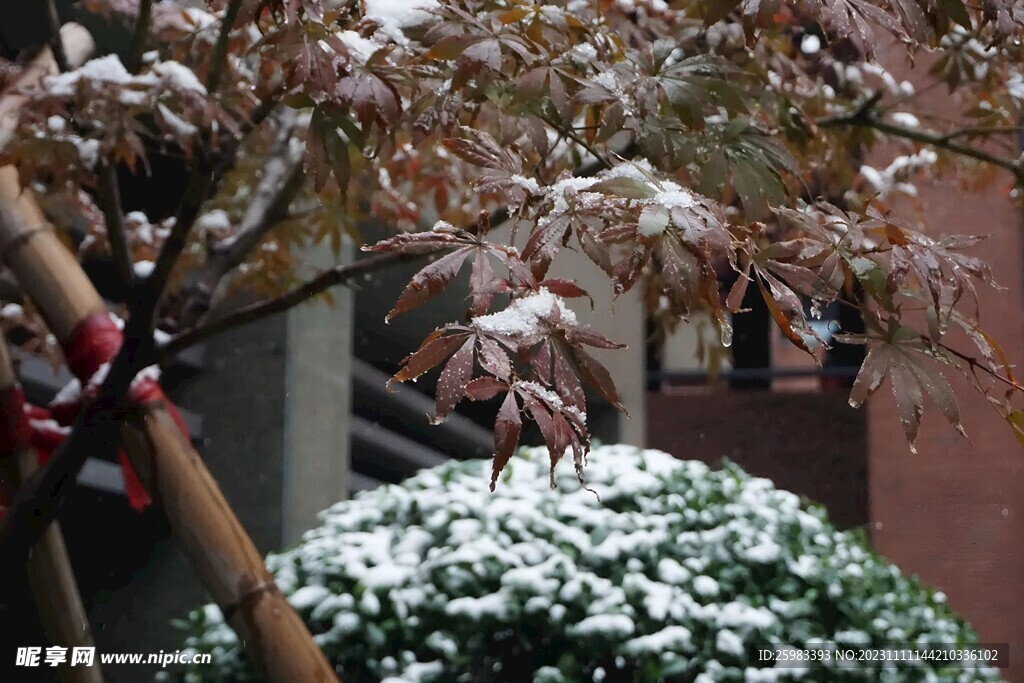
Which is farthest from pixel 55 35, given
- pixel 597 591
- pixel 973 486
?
pixel 973 486

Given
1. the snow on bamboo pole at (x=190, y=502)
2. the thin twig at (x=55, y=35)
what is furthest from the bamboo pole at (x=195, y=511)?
the thin twig at (x=55, y=35)

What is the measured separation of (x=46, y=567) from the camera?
1.73 m

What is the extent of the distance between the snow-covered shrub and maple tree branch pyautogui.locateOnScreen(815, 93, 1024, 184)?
85cm

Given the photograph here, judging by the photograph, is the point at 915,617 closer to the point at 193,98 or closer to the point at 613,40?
the point at 613,40

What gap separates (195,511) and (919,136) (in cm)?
138

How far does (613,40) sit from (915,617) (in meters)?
1.46

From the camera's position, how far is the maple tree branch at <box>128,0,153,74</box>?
1385 mm

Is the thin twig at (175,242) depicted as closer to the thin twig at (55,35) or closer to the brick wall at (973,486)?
the thin twig at (55,35)

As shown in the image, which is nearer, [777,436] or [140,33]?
[140,33]

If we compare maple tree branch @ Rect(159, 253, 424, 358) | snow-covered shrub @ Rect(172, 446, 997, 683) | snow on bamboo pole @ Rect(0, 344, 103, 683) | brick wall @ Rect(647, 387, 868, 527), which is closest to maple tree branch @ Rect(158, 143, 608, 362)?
maple tree branch @ Rect(159, 253, 424, 358)

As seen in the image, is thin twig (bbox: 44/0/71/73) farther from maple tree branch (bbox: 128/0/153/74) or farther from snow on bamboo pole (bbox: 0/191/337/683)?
snow on bamboo pole (bbox: 0/191/337/683)

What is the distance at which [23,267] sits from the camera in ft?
5.40

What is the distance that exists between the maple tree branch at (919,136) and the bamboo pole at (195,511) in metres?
1.23

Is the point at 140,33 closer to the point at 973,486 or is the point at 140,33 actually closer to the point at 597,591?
the point at 597,591
